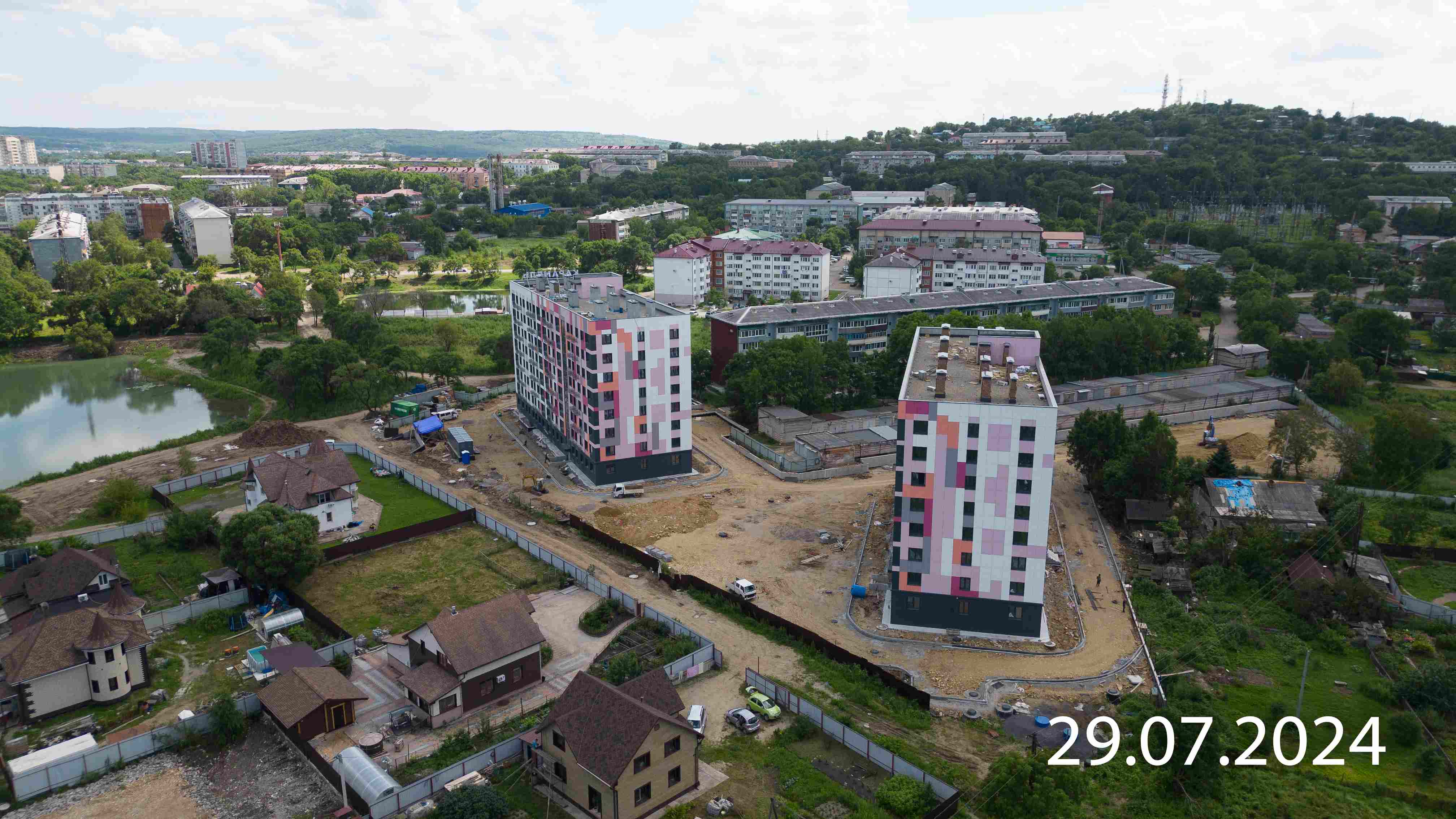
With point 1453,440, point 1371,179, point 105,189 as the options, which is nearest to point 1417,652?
point 1453,440

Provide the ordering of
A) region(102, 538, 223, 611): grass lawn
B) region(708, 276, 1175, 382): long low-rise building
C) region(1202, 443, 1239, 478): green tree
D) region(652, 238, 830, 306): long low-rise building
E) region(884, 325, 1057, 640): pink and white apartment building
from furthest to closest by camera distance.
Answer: region(652, 238, 830, 306): long low-rise building < region(708, 276, 1175, 382): long low-rise building < region(1202, 443, 1239, 478): green tree < region(102, 538, 223, 611): grass lawn < region(884, 325, 1057, 640): pink and white apartment building

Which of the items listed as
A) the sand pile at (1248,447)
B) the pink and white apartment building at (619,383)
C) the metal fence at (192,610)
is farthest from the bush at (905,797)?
the sand pile at (1248,447)

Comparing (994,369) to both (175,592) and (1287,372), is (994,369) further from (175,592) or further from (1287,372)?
(1287,372)

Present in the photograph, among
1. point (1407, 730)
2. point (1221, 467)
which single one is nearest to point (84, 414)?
point (1221, 467)

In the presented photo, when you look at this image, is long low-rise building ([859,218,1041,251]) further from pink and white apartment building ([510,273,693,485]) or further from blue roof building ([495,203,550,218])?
blue roof building ([495,203,550,218])

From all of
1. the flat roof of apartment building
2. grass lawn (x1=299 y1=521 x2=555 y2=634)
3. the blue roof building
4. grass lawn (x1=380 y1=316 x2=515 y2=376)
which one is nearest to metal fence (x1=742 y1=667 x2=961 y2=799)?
the flat roof of apartment building
